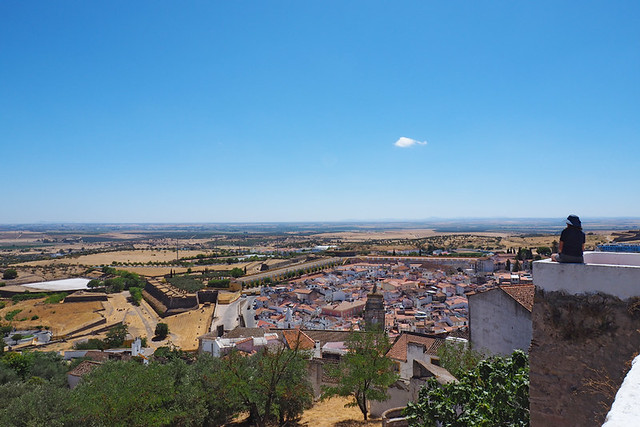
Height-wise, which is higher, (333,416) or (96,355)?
(333,416)

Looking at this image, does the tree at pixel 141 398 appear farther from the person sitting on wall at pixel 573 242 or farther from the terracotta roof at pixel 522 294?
the person sitting on wall at pixel 573 242

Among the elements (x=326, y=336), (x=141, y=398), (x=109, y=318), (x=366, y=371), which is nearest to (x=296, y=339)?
(x=326, y=336)

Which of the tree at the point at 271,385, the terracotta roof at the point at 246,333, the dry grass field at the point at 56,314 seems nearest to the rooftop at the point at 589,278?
the tree at the point at 271,385

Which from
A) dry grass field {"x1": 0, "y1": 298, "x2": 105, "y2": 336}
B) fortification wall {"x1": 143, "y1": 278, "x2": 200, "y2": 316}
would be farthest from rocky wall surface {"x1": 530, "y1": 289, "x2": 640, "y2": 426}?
fortification wall {"x1": 143, "y1": 278, "x2": 200, "y2": 316}

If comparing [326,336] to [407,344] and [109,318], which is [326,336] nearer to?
[407,344]

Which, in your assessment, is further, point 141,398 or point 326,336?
point 326,336

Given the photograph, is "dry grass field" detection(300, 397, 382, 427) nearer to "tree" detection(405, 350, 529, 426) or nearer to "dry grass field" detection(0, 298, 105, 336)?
"tree" detection(405, 350, 529, 426)

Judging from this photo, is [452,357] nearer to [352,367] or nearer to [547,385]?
[352,367]
